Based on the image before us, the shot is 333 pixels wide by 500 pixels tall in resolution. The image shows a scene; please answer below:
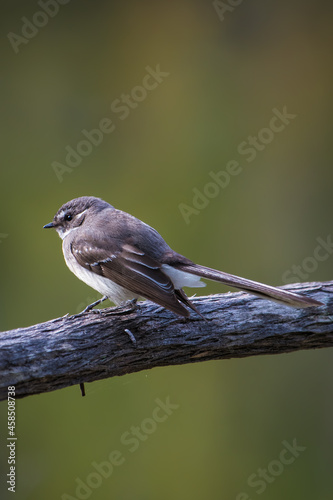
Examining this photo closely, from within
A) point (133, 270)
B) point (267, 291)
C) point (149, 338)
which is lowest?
point (267, 291)

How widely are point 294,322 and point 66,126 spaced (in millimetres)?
2883

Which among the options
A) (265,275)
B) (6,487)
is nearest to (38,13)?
(265,275)

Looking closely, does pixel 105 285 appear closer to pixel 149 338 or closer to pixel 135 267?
pixel 135 267

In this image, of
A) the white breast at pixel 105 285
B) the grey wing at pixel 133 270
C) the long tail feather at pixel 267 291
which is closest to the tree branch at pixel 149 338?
the white breast at pixel 105 285

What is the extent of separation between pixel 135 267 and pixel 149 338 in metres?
0.35

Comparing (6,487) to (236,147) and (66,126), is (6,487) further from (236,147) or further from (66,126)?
(236,147)

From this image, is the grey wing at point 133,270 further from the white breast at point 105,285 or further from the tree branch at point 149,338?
the tree branch at point 149,338

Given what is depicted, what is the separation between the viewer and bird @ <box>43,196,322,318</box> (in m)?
2.55

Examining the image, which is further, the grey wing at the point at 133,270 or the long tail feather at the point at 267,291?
the grey wing at the point at 133,270

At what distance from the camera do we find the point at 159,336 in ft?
9.14

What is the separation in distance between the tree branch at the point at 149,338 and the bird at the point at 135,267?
0.48ft

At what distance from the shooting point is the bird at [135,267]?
255cm

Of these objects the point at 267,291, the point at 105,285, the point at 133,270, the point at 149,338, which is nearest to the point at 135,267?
the point at 133,270

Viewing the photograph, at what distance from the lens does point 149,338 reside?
277 centimetres
